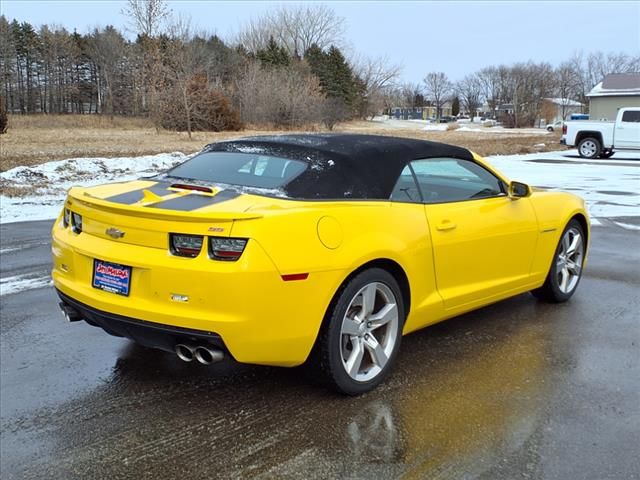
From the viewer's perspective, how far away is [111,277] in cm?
330

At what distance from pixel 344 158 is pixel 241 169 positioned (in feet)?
2.30

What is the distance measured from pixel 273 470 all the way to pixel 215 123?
42.9 meters

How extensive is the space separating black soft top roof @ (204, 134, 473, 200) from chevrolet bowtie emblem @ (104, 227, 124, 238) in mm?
911

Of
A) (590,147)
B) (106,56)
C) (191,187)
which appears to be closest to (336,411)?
(191,187)

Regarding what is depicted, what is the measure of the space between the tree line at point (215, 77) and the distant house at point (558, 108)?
4.29ft

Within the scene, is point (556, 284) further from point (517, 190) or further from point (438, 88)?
point (438, 88)

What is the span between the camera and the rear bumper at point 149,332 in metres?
3.06

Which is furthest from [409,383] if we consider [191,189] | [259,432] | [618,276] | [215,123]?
[215,123]

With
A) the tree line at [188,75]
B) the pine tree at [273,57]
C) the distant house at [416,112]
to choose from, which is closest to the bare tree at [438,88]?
the distant house at [416,112]

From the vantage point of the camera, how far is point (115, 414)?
3326 millimetres

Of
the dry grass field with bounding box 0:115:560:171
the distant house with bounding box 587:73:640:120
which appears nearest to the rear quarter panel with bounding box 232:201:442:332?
the dry grass field with bounding box 0:115:560:171

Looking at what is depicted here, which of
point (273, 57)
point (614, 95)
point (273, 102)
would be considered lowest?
point (273, 102)

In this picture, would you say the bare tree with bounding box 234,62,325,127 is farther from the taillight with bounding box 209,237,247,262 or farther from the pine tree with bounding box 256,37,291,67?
the taillight with bounding box 209,237,247,262

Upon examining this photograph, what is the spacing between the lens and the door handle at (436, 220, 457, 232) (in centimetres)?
394
